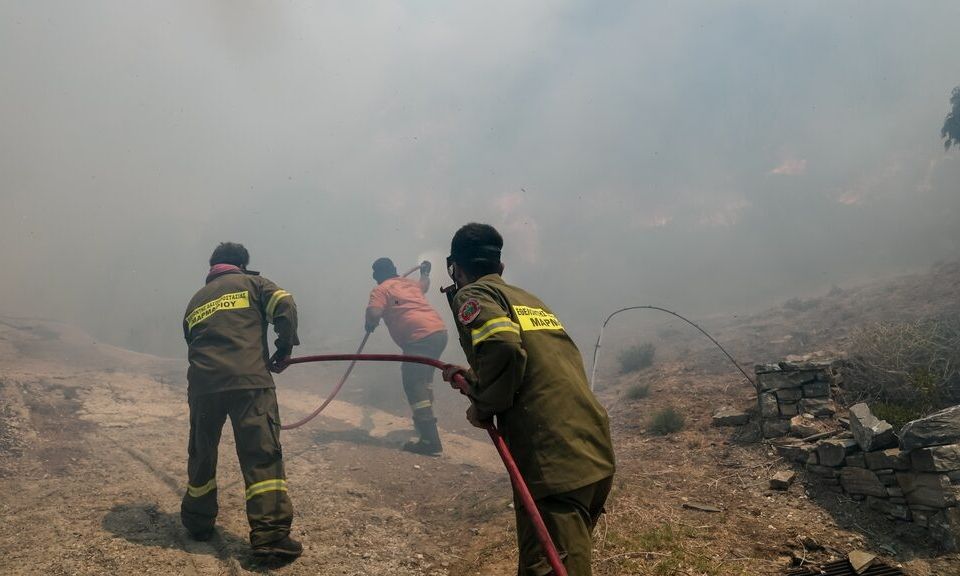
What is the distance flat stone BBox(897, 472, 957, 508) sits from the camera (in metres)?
2.93

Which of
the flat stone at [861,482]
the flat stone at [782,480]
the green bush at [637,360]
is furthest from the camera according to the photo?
the green bush at [637,360]

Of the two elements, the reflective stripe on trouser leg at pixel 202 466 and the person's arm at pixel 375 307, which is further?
the person's arm at pixel 375 307

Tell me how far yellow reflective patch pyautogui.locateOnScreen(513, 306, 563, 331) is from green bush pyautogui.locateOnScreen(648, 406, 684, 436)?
3.86 meters

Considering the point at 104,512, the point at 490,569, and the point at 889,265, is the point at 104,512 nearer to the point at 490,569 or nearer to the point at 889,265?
the point at 490,569

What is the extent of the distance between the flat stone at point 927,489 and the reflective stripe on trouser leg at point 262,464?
4.30 metres

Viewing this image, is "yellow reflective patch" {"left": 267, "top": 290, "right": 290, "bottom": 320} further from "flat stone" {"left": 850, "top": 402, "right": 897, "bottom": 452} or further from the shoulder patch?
"flat stone" {"left": 850, "top": 402, "right": 897, "bottom": 452}

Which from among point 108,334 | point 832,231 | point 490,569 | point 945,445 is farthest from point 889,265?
point 108,334

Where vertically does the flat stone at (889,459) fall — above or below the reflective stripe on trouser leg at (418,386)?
above

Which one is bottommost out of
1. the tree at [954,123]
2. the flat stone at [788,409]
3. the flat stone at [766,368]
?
the flat stone at [788,409]

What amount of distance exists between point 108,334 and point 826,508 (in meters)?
41.8

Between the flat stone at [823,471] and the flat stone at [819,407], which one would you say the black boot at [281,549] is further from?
the flat stone at [819,407]

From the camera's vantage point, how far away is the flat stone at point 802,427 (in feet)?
13.6

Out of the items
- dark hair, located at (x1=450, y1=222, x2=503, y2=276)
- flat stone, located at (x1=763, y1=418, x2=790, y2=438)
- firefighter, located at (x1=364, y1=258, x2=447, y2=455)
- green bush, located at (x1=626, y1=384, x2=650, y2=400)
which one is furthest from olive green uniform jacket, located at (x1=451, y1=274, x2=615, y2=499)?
green bush, located at (x1=626, y1=384, x2=650, y2=400)

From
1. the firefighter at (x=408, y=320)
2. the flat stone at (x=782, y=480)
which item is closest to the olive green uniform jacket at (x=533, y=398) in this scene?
the flat stone at (x=782, y=480)
